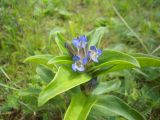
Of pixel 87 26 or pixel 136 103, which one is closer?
pixel 136 103

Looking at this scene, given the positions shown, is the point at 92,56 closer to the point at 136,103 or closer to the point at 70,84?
the point at 70,84

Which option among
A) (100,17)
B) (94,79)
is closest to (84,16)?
(100,17)

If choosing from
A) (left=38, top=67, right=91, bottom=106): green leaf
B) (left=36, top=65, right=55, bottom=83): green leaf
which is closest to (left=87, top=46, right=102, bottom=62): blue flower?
(left=38, top=67, right=91, bottom=106): green leaf

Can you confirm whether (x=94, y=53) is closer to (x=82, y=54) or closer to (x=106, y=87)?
(x=82, y=54)

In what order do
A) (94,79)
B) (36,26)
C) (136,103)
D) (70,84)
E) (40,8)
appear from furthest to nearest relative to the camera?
(40,8) < (36,26) < (136,103) < (94,79) < (70,84)

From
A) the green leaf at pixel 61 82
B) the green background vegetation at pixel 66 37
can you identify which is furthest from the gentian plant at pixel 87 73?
the green background vegetation at pixel 66 37
